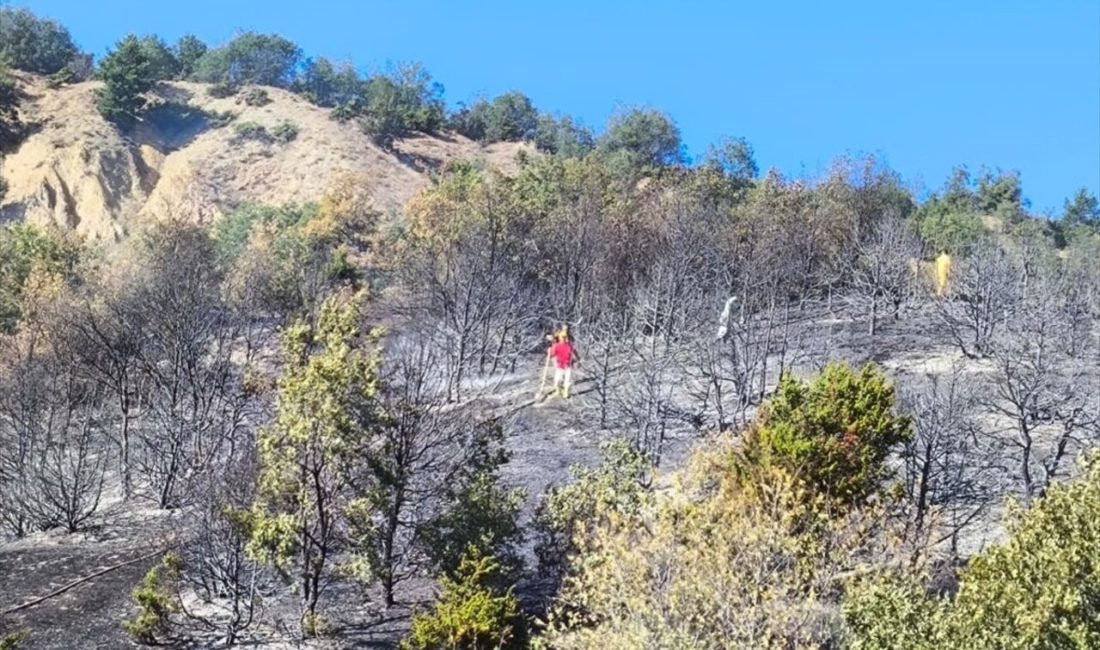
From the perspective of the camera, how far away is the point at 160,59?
76.8 m

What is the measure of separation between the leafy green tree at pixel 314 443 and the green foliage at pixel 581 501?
324 centimetres

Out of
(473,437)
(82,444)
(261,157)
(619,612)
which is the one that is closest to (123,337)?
(82,444)

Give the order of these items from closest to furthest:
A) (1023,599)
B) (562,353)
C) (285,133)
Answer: (1023,599)
(562,353)
(285,133)

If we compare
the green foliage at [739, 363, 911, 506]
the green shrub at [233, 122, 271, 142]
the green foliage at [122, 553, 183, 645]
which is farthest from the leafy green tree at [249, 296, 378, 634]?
the green shrub at [233, 122, 271, 142]

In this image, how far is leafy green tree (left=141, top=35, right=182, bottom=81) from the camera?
245 feet

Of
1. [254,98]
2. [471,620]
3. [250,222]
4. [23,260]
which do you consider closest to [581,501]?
[471,620]

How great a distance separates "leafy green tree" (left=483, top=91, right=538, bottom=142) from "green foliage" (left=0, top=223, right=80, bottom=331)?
115 ft

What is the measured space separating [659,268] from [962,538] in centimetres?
1725

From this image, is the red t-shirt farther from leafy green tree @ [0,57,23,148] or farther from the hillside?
leafy green tree @ [0,57,23,148]

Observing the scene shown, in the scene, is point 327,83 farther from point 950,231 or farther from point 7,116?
point 950,231

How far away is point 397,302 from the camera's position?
150 ft

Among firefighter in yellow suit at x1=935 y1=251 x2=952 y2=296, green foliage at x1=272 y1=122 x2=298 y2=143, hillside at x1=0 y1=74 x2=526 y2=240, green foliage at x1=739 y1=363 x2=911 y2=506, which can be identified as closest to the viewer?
green foliage at x1=739 y1=363 x2=911 y2=506

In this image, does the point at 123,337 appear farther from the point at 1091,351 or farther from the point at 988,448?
the point at 1091,351

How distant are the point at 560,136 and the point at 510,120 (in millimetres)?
5182
